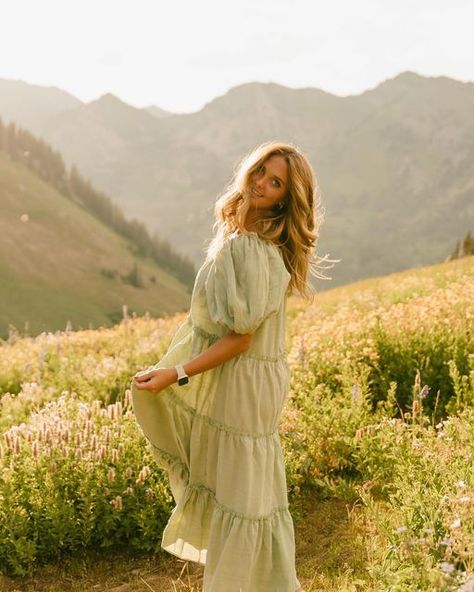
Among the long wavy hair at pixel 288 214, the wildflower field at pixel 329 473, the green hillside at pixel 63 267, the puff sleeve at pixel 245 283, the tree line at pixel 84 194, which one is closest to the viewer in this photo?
the puff sleeve at pixel 245 283

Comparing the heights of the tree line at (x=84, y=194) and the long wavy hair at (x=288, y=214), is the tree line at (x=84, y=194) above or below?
above

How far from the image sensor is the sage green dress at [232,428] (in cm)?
370

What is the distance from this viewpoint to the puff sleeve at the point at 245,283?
11.8 ft

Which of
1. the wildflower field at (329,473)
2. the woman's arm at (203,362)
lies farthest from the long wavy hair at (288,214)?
the wildflower field at (329,473)

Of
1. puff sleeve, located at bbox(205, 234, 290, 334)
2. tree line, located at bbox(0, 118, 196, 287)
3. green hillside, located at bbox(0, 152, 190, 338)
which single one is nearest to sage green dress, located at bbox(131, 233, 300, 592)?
puff sleeve, located at bbox(205, 234, 290, 334)

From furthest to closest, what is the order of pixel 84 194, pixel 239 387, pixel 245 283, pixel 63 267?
pixel 84 194
pixel 63 267
pixel 239 387
pixel 245 283

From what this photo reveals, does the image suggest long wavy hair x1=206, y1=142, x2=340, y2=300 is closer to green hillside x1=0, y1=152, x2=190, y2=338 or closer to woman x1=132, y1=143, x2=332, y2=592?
woman x1=132, y1=143, x2=332, y2=592

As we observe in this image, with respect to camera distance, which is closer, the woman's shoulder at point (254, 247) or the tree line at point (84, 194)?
the woman's shoulder at point (254, 247)

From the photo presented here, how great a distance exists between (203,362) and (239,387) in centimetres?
25

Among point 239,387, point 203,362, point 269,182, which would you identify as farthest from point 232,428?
point 269,182

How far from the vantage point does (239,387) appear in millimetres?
3764

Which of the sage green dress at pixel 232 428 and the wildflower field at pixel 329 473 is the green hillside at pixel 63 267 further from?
the sage green dress at pixel 232 428

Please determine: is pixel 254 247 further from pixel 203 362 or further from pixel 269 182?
pixel 203 362

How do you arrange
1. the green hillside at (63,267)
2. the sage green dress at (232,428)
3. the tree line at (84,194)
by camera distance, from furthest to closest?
the tree line at (84,194) < the green hillside at (63,267) < the sage green dress at (232,428)
